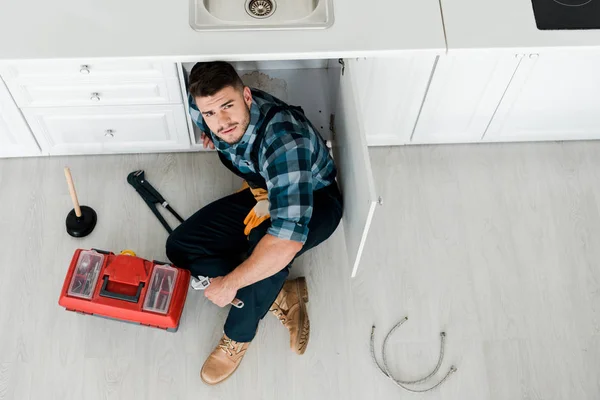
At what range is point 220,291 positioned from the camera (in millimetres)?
1935

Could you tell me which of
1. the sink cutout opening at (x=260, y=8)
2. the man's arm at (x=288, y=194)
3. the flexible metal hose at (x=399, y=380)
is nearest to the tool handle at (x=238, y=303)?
the man's arm at (x=288, y=194)

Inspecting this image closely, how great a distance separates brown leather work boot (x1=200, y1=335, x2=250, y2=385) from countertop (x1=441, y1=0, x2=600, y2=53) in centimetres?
113

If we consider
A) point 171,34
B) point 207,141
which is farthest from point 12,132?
point 171,34

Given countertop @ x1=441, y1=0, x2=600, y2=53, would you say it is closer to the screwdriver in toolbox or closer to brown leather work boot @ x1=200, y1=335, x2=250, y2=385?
the screwdriver in toolbox

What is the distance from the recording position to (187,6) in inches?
71.7

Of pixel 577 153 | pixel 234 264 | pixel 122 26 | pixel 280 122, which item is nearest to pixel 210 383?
pixel 234 264

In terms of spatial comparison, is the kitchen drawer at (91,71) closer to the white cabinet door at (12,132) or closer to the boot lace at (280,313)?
the white cabinet door at (12,132)

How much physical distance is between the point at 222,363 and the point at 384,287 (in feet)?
2.03

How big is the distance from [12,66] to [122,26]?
38cm

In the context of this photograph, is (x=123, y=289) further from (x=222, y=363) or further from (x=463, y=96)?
(x=463, y=96)

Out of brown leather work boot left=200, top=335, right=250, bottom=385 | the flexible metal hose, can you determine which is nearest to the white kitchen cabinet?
brown leather work boot left=200, top=335, right=250, bottom=385

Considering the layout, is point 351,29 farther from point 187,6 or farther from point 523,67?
point 523,67

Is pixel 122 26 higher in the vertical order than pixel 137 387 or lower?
higher

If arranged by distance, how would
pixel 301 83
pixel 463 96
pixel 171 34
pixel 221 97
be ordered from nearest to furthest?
1. pixel 221 97
2. pixel 171 34
3. pixel 463 96
4. pixel 301 83
